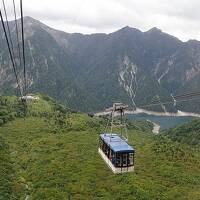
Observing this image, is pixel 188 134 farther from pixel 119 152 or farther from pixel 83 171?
pixel 119 152

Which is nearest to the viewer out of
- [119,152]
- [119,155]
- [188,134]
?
[119,152]

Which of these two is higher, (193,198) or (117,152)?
(117,152)

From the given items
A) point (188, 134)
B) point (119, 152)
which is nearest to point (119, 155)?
point (119, 152)

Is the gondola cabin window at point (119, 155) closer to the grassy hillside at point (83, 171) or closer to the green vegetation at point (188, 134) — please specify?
the grassy hillside at point (83, 171)

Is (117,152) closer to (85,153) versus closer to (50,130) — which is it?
(85,153)

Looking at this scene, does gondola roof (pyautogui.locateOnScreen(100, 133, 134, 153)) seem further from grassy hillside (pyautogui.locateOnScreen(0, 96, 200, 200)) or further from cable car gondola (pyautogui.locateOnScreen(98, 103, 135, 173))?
grassy hillside (pyautogui.locateOnScreen(0, 96, 200, 200))

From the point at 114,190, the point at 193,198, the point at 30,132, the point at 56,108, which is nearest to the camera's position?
the point at 193,198

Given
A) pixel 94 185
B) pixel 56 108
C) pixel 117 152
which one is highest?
pixel 117 152

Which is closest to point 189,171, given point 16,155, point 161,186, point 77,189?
point 161,186
